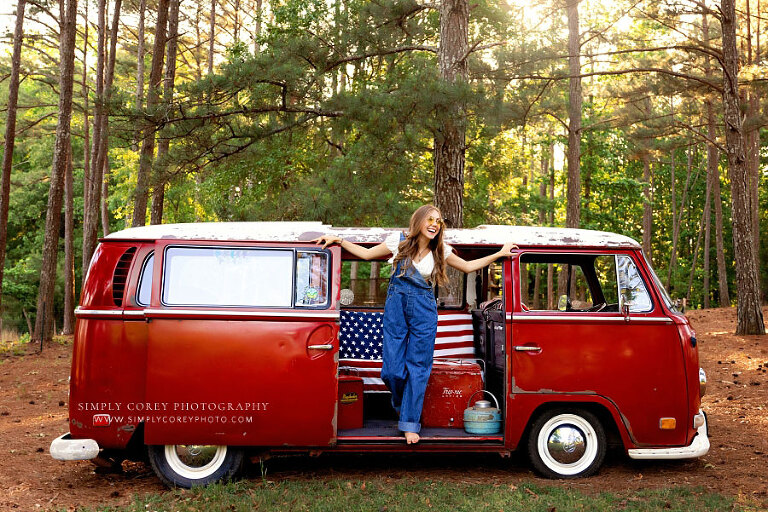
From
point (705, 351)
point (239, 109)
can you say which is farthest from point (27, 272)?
point (705, 351)

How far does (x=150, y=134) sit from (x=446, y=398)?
786 centimetres

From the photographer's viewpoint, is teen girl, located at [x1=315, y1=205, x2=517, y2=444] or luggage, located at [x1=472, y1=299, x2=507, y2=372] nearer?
teen girl, located at [x1=315, y1=205, x2=517, y2=444]

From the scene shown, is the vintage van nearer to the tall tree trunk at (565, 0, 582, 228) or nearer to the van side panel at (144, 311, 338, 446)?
the van side panel at (144, 311, 338, 446)

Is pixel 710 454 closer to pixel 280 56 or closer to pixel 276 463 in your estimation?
pixel 276 463

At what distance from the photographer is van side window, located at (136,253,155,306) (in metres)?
6.61

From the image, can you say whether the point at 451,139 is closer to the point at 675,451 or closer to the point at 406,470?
the point at 406,470

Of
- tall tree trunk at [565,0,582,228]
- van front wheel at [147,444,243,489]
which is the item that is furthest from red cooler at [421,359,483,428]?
tall tree trunk at [565,0,582,228]

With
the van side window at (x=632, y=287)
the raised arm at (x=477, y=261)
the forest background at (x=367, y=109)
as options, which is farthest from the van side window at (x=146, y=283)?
the forest background at (x=367, y=109)

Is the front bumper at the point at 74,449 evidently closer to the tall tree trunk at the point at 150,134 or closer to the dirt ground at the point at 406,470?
the dirt ground at the point at 406,470

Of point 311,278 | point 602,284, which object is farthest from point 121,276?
point 602,284

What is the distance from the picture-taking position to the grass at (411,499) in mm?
6047

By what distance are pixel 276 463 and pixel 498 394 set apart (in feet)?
7.43

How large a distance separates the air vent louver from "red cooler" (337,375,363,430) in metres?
2.02

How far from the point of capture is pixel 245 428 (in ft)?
21.6
